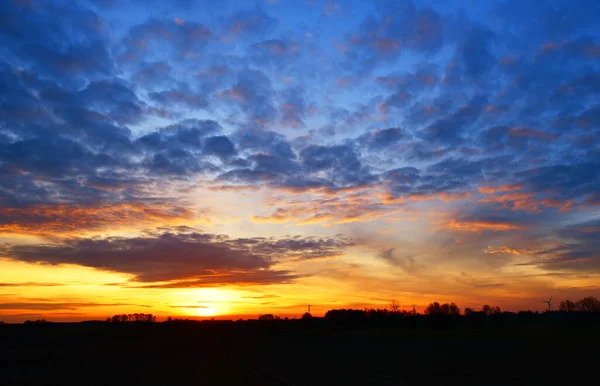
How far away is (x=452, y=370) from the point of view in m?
40.8

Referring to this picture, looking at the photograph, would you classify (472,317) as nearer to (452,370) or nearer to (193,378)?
(452,370)

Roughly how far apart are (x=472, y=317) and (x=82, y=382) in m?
181

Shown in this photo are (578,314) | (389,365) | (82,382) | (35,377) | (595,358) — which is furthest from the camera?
(578,314)

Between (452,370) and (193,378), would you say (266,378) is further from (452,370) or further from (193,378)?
(452,370)

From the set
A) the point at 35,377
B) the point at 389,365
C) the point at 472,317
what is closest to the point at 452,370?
the point at 389,365

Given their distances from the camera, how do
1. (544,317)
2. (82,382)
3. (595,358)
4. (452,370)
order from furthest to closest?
(544,317)
(595,358)
(452,370)
(82,382)

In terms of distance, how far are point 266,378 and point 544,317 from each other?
18085cm

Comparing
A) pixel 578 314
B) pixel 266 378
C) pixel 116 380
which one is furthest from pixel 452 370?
pixel 578 314

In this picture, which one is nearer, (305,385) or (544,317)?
(305,385)

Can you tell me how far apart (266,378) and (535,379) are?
19603 mm

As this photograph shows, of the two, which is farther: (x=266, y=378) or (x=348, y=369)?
(x=348, y=369)

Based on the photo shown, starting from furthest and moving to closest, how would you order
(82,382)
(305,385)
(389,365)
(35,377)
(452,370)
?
(389,365) → (452,370) → (35,377) → (82,382) → (305,385)

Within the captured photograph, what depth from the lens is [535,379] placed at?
33656 millimetres

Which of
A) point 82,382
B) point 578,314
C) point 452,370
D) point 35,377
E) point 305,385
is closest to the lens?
point 305,385
